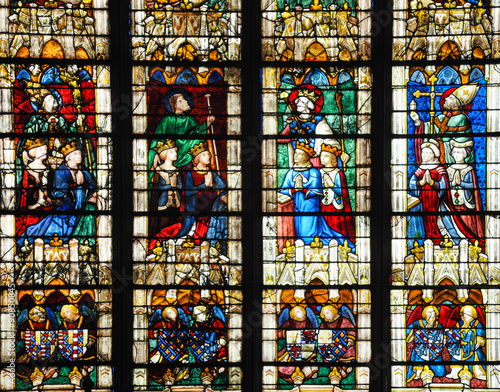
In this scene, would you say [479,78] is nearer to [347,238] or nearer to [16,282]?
[347,238]

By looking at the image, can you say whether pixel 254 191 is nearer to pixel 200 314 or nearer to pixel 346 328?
pixel 200 314

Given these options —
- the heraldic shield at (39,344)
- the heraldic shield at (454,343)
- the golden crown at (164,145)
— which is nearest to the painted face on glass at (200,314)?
the heraldic shield at (39,344)

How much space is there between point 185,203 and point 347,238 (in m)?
1.53

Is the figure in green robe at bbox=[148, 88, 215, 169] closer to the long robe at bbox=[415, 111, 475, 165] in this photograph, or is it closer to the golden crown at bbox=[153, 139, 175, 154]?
the golden crown at bbox=[153, 139, 175, 154]

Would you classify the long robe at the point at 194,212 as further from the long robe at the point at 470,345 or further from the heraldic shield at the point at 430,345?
the long robe at the point at 470,345

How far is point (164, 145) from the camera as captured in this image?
530cm

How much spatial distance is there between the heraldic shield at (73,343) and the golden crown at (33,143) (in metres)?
1.70

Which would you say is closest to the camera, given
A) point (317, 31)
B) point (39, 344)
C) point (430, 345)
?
point (39, 344)

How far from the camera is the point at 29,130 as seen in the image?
5242 millimetres

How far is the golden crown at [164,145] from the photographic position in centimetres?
530

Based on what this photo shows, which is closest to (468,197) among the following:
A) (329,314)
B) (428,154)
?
(428,154)

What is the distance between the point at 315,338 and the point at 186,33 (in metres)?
3.07

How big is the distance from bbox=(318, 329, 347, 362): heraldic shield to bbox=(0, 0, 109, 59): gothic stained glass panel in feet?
10.8

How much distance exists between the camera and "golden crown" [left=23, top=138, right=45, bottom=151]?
522 centimetres
